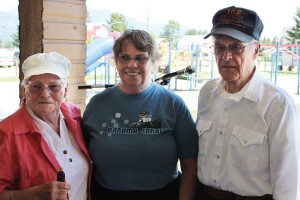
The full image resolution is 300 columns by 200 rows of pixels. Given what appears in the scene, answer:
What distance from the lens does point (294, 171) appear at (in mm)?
1468

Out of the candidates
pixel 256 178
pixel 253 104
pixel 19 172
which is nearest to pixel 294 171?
pixel 256 178

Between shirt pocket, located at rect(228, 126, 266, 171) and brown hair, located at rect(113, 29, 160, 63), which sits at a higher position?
brown hair, located at rect(113, 29, 160, 63)

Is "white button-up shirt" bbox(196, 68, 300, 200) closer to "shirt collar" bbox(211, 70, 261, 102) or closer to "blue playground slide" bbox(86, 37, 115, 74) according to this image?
"shirt collar" bbox(211, 70, 261, 102)

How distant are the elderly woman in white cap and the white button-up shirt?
0.64m

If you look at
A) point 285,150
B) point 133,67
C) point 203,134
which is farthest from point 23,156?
point 285,150

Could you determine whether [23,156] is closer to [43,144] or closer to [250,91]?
[43,144]

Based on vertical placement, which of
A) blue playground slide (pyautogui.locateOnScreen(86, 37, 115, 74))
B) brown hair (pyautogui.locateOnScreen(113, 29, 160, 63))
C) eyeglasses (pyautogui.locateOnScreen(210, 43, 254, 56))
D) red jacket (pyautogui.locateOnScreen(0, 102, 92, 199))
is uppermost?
blue playground slide (pyautogui.locateOnScreen(86, 37, 115, 74))

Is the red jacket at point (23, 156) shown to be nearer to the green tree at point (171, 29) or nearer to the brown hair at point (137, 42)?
the brown hair at point (137, 42)

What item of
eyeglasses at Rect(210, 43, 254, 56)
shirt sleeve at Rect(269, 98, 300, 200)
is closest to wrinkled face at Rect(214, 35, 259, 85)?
eyeglasses at Rect(210, 43, 254, 56)

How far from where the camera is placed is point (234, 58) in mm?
1565

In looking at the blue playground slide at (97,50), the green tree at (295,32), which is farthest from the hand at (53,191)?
the green tree at (295,32)

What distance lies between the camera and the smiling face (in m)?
1.57

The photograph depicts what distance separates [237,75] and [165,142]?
20.2 inches

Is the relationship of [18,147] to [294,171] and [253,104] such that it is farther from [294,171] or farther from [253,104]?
[294,171]
